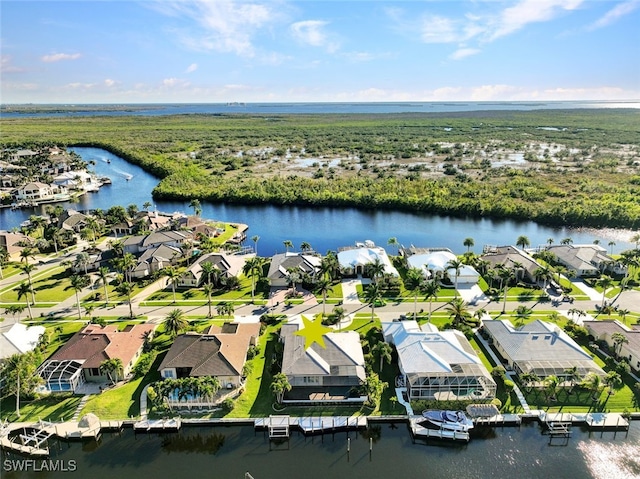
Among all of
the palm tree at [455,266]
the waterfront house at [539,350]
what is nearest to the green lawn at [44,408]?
the waterfront house at [539,350]

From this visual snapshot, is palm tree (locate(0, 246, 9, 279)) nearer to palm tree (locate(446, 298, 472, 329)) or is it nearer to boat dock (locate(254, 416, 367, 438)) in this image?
boat dock (locate(254, 416, 367, 438))

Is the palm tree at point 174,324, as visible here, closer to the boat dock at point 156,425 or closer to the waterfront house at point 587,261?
the boat dock at point 156,425

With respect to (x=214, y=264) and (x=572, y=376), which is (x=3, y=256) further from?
(x=572, y=376)

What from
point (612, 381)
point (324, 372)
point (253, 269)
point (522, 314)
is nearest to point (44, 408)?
point (324, 372)

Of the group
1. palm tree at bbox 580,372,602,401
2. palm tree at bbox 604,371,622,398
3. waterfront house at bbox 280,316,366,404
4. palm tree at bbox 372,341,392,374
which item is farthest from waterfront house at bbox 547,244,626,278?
waterfront house at bbox 280,316,366,404

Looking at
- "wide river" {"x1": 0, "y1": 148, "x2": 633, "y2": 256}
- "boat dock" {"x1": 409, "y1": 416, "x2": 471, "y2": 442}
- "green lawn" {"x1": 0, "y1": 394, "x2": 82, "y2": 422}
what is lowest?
"boat dock" {"x1": 409, "y1": 416, "x2": 471, "y2": 442}

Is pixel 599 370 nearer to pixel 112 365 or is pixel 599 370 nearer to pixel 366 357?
pixel 366 357
